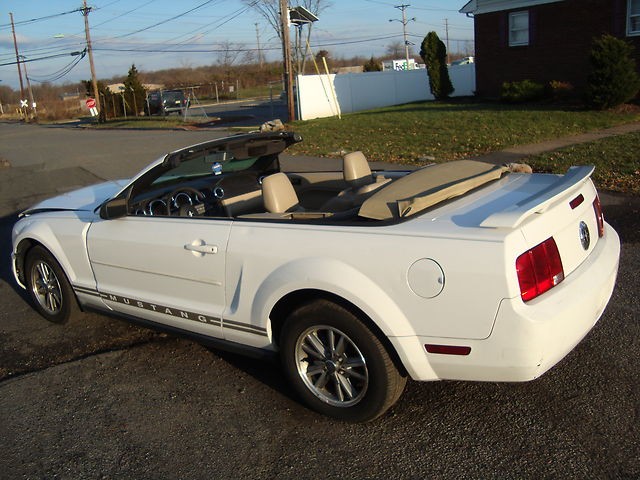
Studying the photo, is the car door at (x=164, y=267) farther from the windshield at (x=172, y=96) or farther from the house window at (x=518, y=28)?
the windshield at (x=172, y=96)

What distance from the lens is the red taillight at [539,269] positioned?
111 inches

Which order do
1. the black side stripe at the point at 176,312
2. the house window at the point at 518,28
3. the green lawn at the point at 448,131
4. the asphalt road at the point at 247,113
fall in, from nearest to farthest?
the black side stripe at the point at 176,312
the green lawn at the point at 448,131
the house window at the point at 518,28
the asphalt road at the point at 247,113

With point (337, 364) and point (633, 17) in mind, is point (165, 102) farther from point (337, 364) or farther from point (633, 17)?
point (337, 364)

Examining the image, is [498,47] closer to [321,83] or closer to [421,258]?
[321,83]

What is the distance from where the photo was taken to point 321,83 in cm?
2633

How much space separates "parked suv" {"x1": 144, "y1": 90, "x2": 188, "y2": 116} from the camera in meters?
42.4

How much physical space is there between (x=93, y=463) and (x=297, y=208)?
1938 mm

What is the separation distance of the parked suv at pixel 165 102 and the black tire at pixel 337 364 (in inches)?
1576

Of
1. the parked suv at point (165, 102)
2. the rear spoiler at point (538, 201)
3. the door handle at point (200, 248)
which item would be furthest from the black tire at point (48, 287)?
the parked suv at point (165, 102)

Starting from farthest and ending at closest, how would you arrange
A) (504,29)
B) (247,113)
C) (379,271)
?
(247,113), (504,29), (379,271)

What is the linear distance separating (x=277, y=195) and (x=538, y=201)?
1.58 m

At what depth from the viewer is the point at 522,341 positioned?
2.79 metres

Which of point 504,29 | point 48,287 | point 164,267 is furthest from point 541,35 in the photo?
point 164,267

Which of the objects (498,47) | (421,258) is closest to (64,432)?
(421,258)
